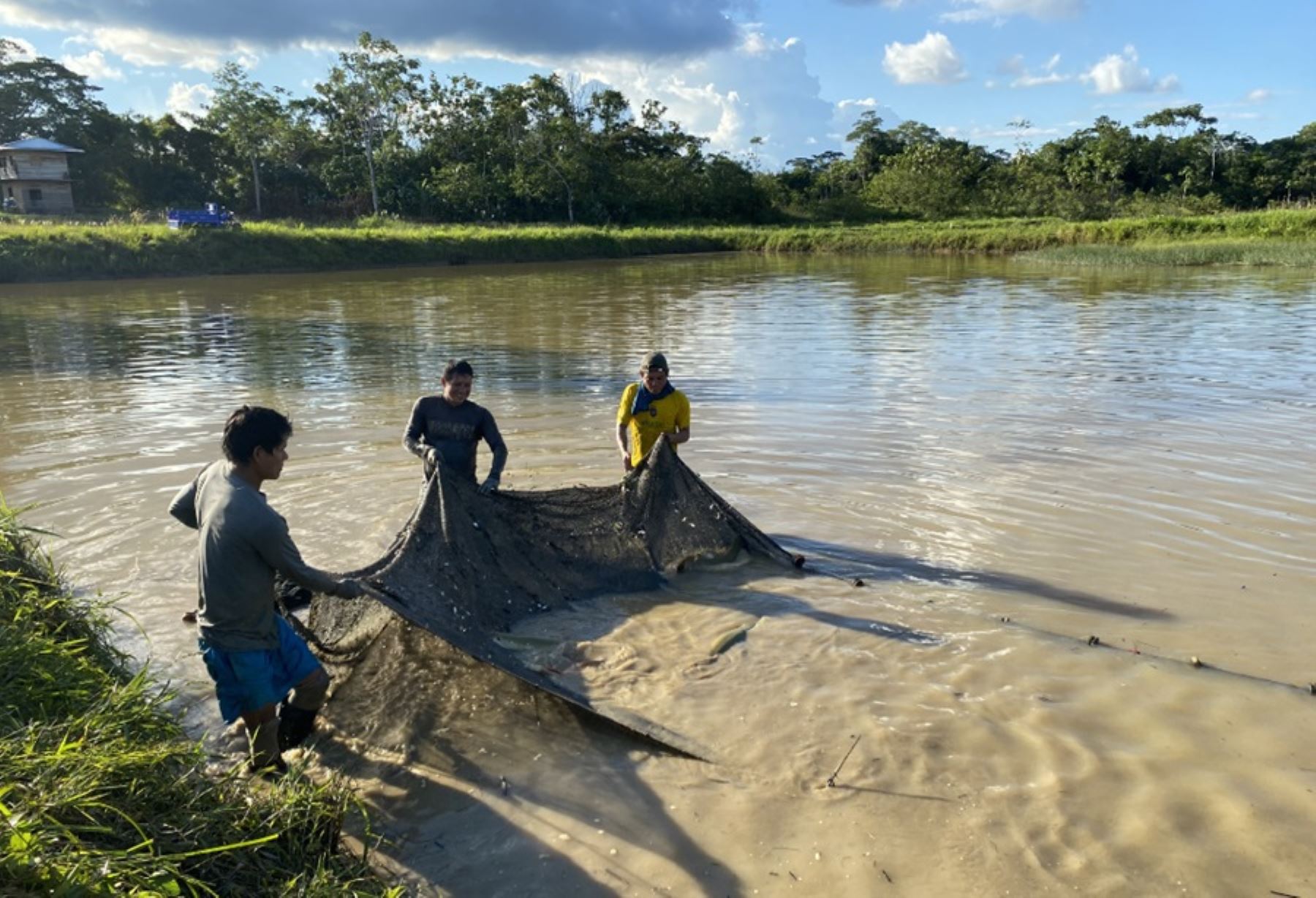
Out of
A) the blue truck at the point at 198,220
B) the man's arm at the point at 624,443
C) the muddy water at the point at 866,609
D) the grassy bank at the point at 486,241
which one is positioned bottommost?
the muddy water at the point at 866,609

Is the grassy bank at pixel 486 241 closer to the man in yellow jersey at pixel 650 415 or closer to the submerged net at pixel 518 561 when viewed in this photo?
the man in yellow jersey at pixel 650 415

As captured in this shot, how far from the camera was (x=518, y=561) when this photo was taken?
5305mm

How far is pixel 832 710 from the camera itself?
4.38 m

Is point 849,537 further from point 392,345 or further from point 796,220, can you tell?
point 796,220

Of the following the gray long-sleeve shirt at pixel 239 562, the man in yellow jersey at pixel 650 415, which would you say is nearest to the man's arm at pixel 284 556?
the gray long-sleeve shirt at pixel 239 562

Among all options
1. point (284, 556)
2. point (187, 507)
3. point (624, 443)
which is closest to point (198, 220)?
point (624, 443)

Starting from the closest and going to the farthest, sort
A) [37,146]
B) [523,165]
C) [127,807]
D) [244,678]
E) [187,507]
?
[127,807] → [244,678] → [187,507] → [37,146] → [523,165]

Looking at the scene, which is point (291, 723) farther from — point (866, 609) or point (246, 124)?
point (246, 124)

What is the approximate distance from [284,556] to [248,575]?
0.18 metres

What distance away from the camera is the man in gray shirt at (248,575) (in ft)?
10.8

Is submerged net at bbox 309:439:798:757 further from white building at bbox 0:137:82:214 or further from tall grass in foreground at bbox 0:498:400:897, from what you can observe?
white building at bbox 0:137:82:214

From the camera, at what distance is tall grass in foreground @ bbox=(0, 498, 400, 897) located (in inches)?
81.8

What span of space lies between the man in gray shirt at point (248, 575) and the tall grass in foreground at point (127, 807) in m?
0.29

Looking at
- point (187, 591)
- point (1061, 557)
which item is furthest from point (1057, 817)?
point (187, 591)
